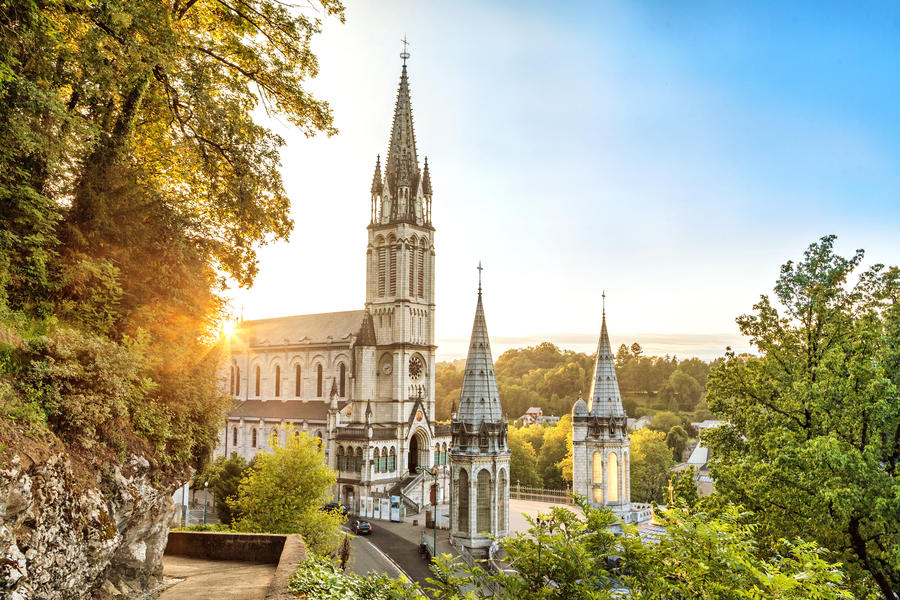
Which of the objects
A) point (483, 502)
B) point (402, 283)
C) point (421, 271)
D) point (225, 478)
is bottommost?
point (483, 502)

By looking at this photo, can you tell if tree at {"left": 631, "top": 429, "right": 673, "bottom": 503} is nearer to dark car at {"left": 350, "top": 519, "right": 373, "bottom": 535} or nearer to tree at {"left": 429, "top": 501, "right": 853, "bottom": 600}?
dark car at {"left": 350, "top": 519, "right": 373, "bottom": 535}

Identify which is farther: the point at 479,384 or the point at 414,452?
the point at 414,452

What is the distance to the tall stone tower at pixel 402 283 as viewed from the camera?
5862cm

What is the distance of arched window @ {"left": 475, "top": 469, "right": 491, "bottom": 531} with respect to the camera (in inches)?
1259

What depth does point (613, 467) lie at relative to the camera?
39156 millimetres

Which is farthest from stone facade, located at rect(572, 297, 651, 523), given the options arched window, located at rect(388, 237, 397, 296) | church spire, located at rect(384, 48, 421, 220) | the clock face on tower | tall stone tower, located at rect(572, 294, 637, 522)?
church spire, located at rect(384, 48, 421, 220)

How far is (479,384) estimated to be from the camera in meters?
34.4

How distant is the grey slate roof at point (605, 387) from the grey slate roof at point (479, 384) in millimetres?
8399

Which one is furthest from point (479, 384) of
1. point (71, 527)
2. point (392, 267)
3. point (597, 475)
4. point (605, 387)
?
point (392, 267)

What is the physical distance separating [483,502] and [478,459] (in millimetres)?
2273

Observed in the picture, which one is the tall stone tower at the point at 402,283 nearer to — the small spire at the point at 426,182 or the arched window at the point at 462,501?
the small spire at the point at 426,182

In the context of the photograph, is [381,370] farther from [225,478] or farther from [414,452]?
[225,478]

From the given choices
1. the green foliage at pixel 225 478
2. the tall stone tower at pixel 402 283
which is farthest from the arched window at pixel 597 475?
the tall stone tower at pixel 402 283

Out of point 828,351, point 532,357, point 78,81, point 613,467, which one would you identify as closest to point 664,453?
point 613,467
